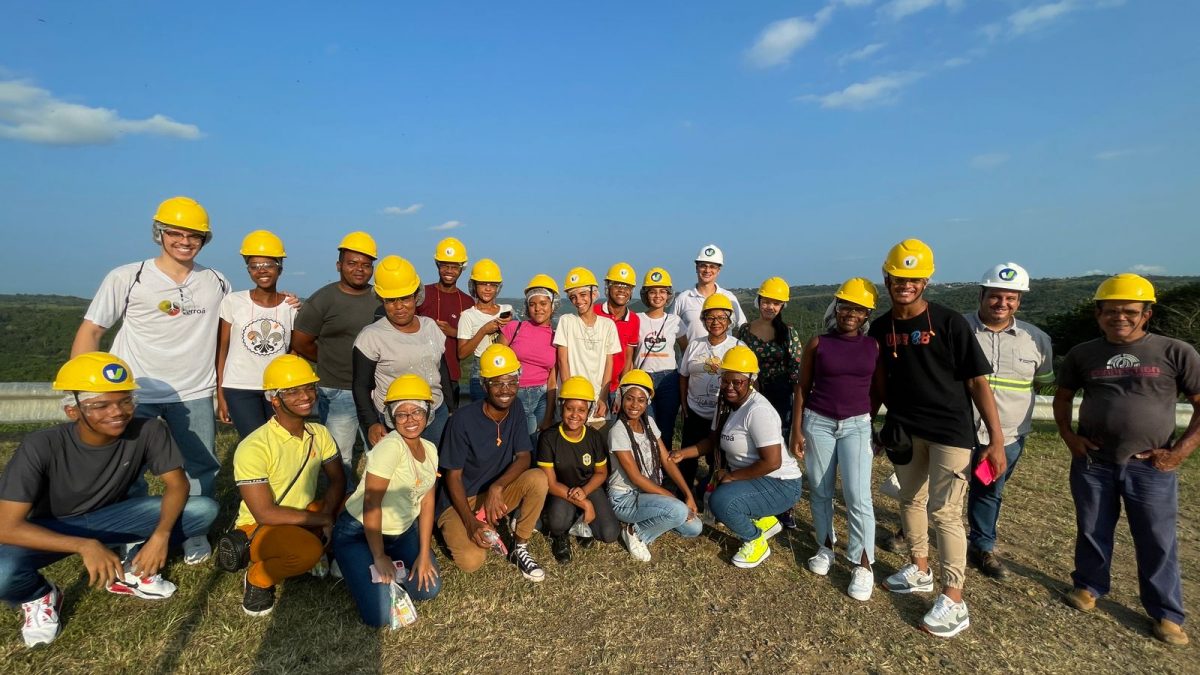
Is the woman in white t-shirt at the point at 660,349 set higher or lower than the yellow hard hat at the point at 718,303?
lower

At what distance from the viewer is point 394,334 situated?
416cm

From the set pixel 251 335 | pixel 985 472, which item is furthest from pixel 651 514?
pixel 251 335

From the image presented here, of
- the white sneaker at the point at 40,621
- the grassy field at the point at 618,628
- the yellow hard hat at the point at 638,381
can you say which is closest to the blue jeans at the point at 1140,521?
the grassy field at the point at 618,628

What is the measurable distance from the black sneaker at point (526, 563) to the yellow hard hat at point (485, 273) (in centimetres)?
241

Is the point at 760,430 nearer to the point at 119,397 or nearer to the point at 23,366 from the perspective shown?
the point at 119,397

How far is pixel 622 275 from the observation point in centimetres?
570

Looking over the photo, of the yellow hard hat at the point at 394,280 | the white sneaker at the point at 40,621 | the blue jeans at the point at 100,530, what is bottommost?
the white sneaker at the point at 40,621

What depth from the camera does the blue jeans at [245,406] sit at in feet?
13.7

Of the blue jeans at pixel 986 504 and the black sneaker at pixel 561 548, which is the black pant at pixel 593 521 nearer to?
the black sneaker at pixel 561 548

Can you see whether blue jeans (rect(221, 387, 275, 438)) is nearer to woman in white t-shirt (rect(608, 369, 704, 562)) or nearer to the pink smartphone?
woman in white t-shirt (rect(608, 369, 704, 562))

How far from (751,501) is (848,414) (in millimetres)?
991

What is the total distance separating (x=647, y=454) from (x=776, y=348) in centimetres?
146

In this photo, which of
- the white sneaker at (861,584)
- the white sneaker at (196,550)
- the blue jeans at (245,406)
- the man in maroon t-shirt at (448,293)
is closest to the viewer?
the white sneaker at (861,584)

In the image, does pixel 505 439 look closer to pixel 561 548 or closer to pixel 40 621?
pixel 561 548
